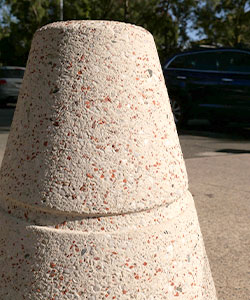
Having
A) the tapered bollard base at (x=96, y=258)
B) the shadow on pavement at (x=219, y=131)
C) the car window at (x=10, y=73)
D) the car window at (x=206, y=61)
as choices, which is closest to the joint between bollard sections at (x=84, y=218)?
the tapered bollard base at (x=96, y=258)

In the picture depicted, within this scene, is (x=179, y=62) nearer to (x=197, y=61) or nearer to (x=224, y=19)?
(x=197, y=61)

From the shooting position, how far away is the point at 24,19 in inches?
1157

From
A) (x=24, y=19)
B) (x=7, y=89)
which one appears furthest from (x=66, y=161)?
(x=24, y=19)

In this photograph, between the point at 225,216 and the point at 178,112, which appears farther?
the point at 178,112

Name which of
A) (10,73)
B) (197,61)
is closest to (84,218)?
(197,61)

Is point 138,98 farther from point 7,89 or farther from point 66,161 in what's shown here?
point 7,89

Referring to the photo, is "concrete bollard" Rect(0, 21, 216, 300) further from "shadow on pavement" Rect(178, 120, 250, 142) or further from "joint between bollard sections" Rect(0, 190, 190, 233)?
"shadow on pavement" Rect(178, 120, 250, 142)

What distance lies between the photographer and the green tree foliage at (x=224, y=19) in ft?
76.2

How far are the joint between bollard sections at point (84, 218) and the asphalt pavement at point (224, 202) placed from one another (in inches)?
45.5

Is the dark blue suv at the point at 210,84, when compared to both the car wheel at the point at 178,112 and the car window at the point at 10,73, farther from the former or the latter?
the car window at the point at 10,73

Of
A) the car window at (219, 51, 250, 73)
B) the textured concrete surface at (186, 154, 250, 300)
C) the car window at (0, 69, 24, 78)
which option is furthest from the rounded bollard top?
the car window at (0, 69, 24, 78)

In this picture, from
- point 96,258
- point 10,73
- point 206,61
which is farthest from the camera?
point 10,73

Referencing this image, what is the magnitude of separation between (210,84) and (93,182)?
8.85 meters

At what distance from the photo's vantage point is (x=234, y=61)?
10328 millimetres
